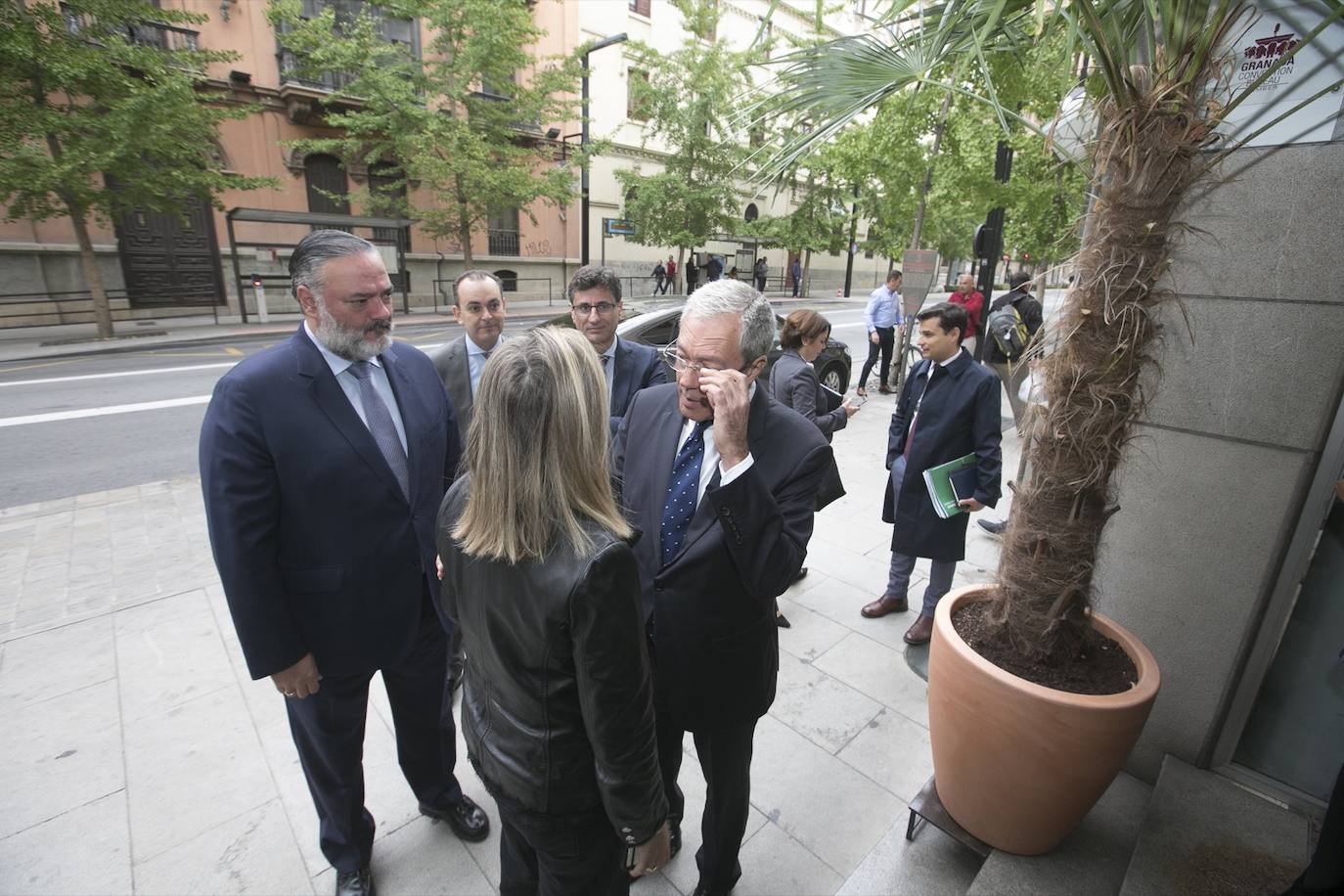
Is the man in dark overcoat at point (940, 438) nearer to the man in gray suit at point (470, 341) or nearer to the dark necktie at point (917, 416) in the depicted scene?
the dark necktie at point (917, 416)

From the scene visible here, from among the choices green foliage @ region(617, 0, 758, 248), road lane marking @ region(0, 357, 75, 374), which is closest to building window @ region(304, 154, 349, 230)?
green foliage @ region(617, 0, 758, 248)

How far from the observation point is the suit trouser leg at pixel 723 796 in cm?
213

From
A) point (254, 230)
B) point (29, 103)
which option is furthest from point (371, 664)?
point (254, 230)

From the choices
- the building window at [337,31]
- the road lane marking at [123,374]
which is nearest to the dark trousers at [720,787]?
Result: the road lane marking at [123,374]

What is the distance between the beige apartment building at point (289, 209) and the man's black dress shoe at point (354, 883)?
17.0 metres

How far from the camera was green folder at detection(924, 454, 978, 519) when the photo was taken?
363cm

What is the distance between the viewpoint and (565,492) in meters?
1.46

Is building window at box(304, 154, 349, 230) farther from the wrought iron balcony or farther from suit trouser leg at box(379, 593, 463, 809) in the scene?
suit trouser leg at box(379, 593, 463, 809)

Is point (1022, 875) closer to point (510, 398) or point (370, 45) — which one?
point (510, 398)

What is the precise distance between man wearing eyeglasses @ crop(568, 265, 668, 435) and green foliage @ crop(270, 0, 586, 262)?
52.9ft

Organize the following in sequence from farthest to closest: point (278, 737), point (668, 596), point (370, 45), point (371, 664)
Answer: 1. point (370, 45)
2. point (278, 737)
3. point (371, 664)
4. point (668, 596)

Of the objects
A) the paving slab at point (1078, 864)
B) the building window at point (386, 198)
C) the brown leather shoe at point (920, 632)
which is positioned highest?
the building window at point (386, 198)

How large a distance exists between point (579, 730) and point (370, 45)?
2050 cm

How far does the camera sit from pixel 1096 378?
6.86ft
